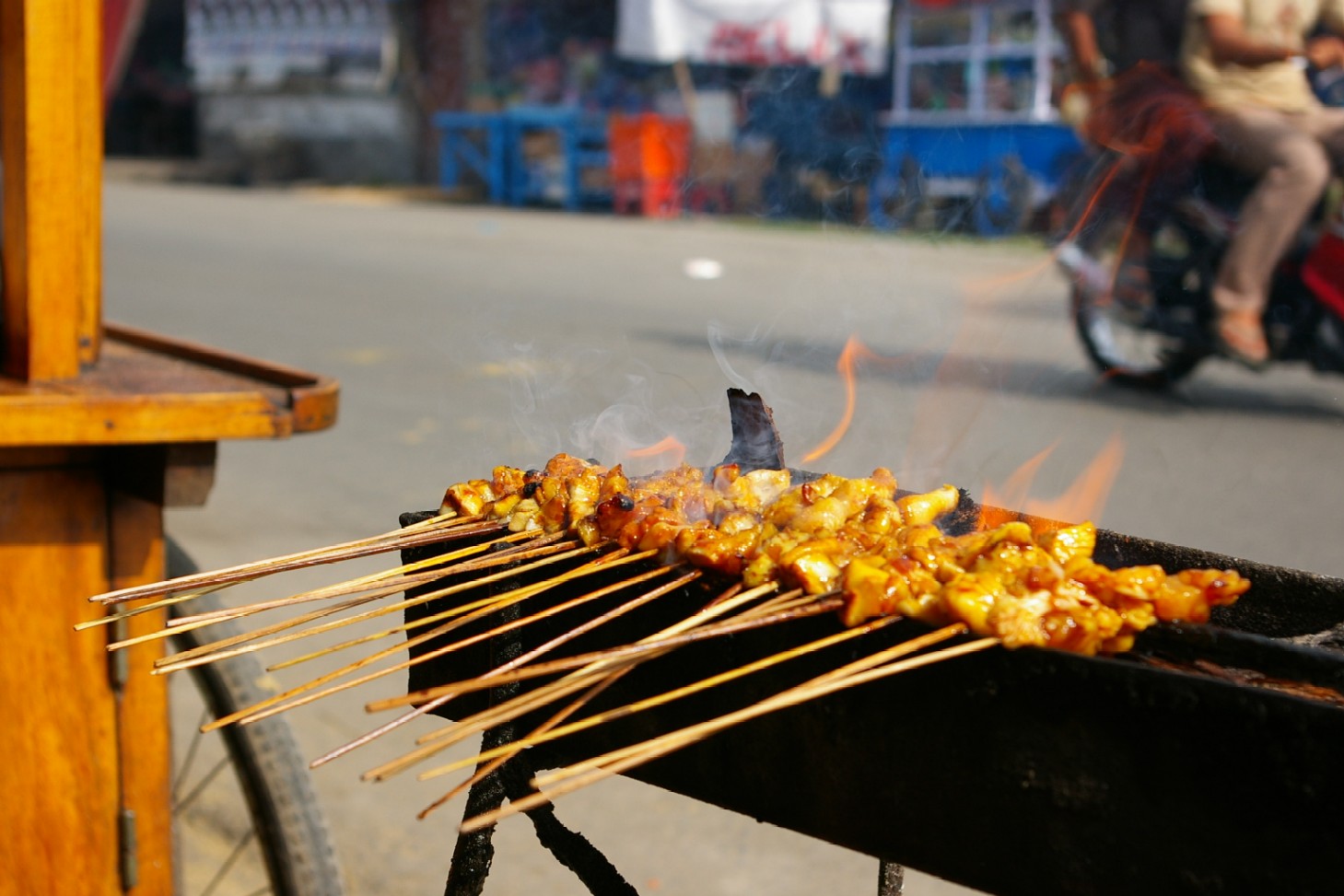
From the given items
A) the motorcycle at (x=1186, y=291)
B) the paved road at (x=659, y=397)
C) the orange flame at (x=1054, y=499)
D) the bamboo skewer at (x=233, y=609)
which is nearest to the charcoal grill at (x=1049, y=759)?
the bamboo skewer at (x=233, y=609)

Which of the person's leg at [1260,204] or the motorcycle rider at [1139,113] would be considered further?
the motorcycle rider at [1139,113]

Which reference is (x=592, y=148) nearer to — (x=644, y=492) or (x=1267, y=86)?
(x=1267, y=86)

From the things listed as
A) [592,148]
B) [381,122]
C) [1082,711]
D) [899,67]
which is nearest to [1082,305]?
[1082,711]

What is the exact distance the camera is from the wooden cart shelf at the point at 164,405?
7.09 ft

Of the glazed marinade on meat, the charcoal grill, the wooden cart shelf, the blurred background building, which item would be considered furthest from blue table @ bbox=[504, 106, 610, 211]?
the charcoal grill

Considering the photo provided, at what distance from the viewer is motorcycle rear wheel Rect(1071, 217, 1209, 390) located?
24.8 feet

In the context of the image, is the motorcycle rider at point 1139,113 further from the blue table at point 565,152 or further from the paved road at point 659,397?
the blue table at point 565,152

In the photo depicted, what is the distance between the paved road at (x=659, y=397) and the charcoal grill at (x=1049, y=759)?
1006 mm

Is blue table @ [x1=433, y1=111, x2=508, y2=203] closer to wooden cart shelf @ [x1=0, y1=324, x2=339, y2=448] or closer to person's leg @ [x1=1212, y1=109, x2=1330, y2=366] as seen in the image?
person's leg @ [x1=1212, y1=109, x2=1330, y2=366]

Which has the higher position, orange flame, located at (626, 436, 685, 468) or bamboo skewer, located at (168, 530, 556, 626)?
orange flame, located at (626, 436, 685, 468)

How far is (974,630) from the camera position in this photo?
1463mm

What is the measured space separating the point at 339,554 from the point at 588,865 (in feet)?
1.68

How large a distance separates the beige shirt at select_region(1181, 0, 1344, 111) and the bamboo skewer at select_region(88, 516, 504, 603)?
21.1 feet

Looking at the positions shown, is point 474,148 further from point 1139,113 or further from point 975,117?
point 1139,113
